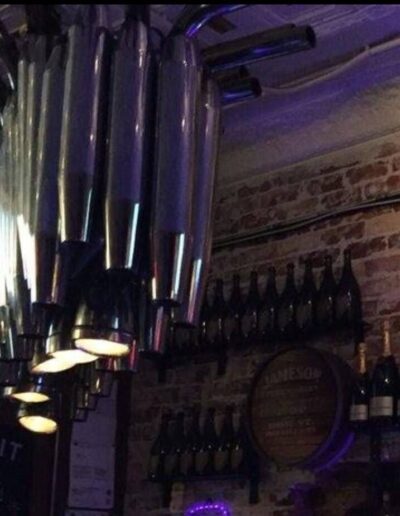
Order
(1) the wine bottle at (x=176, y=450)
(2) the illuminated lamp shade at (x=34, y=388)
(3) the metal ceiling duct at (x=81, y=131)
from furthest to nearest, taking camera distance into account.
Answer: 1. (1) the wine bottle at (x=176, y=450)
2. (2) the illuminated lamp shade at (x=34, y=388)
3. (3) the metal ceiling duct at (x=81, y=131)

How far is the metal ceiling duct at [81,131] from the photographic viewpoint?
4.47 ft

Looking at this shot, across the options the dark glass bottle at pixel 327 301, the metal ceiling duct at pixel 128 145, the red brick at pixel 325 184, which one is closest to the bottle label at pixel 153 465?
the dark glass bottle at pixel 327 301

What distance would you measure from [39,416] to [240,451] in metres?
2.03

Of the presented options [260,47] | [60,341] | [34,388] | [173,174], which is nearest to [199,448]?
[34,388]

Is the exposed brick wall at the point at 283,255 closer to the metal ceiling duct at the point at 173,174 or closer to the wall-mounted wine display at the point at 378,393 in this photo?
the wall-mounted wine display at the point at 378,393

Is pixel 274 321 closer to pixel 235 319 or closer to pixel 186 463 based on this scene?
pixel 235 319

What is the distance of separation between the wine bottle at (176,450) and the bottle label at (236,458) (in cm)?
31

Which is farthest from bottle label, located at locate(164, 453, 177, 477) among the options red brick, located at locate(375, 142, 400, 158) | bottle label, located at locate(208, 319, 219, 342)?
red brick, located at locate(375, 142, 400, 158)

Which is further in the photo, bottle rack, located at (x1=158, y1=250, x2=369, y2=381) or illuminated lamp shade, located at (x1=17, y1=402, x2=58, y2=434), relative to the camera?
bottle rack, located at (x1=158, y1=250, x2=369, y2=381)

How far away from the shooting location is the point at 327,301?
4.06 m

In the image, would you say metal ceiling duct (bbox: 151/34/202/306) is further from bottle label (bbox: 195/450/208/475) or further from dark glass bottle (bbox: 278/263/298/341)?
bottle label (bbox: 195/450/208/475)

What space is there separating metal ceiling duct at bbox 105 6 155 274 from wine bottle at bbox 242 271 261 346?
2.86 metres

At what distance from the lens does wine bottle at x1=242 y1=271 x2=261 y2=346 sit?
14.0 feet

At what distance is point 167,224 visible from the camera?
1.39 metres
